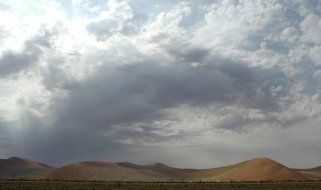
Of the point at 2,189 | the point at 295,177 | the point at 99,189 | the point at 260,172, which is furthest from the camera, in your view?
the point at 260,172

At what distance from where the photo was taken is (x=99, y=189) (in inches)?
3061

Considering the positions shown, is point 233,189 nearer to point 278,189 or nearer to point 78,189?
point 278,189

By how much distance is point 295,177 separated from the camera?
177 metres

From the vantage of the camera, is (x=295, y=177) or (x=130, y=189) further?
(x=295, y=177)

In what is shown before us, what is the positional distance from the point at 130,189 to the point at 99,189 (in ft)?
20.5

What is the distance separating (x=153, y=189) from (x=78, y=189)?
46.0 feet

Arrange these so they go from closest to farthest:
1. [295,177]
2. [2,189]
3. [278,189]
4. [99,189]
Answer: [2,189], [99,189], [278,189], [295,177]

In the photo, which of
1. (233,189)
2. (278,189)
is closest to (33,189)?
(233,189)

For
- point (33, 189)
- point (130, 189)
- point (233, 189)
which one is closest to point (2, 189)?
point (33, 189)

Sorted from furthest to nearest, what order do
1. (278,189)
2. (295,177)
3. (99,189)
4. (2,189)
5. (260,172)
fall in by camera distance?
1. (260,172)
2. (295,177)
3. (278,189)
4. (99,189)
5. (2,189)

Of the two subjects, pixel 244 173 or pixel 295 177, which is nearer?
pixel 295 177

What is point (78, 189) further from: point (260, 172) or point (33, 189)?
point (260, 172)

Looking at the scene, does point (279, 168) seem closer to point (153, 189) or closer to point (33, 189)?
point (153, 189)

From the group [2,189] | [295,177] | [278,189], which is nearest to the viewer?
[2,189]
